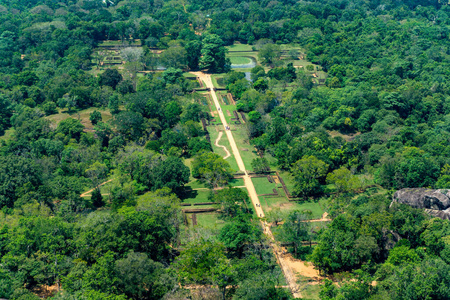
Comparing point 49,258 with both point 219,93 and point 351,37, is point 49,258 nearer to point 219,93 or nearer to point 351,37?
point 219,93

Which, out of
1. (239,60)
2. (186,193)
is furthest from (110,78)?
(186,193)

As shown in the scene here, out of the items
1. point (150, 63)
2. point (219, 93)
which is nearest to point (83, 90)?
point (150, 63)

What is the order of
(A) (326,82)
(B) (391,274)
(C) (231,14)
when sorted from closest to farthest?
(B) (391,274) < (A) (326,82) < (C) (231,14)

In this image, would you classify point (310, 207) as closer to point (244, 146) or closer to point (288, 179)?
point (288, 179)

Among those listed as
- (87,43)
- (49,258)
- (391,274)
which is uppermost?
(391,274)

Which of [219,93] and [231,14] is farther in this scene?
[231,14]

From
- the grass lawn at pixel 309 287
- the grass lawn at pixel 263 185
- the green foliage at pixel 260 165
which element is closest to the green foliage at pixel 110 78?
the green foliage at pixel 260 165

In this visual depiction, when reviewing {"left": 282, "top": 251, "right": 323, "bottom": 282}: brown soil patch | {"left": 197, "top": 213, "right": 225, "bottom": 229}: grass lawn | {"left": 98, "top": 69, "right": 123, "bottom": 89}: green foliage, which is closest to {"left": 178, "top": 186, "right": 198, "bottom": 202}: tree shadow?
{"left": 197, "top": 213, "right": 225, "bottom": 229}: grass lawn
